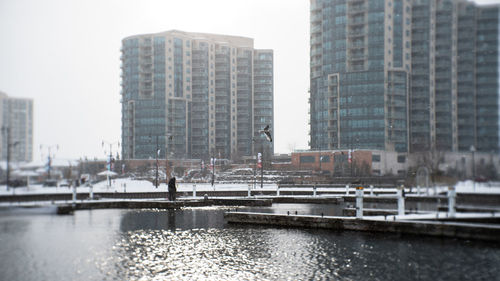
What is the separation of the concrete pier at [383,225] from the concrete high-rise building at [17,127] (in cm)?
1371

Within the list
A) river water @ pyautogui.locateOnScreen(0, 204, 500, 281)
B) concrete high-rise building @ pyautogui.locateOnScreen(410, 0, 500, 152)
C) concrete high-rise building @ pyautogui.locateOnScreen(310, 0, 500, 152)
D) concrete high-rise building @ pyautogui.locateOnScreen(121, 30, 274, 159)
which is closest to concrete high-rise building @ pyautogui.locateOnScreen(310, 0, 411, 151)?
concrete high-rise building @ pyautogui.locateOnScreen(310, 0, 500, 152)

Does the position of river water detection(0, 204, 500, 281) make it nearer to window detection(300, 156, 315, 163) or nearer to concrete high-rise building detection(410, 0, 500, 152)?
concrete high-rise building detection(410, 0, 500, 152)

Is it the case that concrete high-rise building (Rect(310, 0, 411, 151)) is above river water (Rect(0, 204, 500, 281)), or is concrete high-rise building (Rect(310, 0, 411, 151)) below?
above

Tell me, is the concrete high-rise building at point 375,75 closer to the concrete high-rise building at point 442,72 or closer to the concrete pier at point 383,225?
the concrete high-rise building at point 442,72

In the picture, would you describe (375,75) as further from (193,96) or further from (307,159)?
(193,96)

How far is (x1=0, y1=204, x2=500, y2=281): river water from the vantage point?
42.1 ft

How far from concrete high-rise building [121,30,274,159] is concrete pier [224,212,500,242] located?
108518mm

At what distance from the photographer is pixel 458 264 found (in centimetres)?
1402

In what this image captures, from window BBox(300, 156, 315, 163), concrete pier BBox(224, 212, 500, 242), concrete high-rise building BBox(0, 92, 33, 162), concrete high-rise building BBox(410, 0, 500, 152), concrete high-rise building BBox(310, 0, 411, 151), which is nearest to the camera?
concrete high-rise building BBox(0, 92, 33, 162)

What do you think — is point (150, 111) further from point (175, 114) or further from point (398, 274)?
point (398, 274)

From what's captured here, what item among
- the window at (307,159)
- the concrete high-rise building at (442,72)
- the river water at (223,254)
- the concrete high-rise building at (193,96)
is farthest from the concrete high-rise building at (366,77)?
the river water at (223,254)

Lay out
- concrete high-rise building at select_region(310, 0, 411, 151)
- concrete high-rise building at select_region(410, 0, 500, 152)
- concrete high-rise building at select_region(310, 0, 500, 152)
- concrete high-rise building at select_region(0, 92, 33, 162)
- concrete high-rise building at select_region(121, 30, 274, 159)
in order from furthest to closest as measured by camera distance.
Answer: concrete high-rise building at select_region(121, 30, 274, 159), concrete high-rise building at select_region(310, 0, 411, 151), concrete high-rise building at select_region(310, 0, 500, 152), concrete high-rise building at select_region(410, 0, 500, 152), concrete high-rise building at select_region(0, 92, 33, 162)

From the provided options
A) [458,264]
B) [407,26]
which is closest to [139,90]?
[407,26]

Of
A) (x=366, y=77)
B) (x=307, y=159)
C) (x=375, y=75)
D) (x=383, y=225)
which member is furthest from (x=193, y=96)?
(x=383, y=225)
